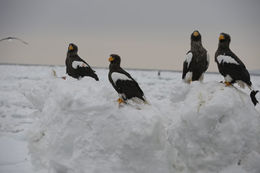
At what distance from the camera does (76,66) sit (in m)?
5.65

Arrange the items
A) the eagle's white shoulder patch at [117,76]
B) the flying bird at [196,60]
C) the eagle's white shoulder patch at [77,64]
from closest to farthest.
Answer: the eagle's white shoulder patch at [117,76]
the flying bird at [196,60]
the eagle's white shoulder patch at [77,64]

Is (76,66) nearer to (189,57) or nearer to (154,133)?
(189,57)

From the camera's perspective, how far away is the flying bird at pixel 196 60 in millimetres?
4512

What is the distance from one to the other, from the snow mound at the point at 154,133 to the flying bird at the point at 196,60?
0.39m

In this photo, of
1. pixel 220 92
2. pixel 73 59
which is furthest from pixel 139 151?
pixel 73 59

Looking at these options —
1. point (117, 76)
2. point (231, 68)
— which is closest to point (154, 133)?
point (117, 76)

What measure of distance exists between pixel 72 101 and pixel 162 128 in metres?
1.44

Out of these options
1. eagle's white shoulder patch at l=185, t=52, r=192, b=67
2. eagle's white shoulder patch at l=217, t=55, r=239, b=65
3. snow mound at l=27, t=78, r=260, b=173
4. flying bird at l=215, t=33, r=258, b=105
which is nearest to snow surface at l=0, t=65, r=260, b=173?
snow mound at l=27, t=78, r=260, b=173

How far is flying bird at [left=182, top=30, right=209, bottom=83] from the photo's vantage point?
4512 mm

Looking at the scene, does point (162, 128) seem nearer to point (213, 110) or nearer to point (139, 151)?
point (139, 151)

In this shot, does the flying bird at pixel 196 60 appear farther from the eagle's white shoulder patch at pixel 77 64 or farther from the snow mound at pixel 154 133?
the eagle's white shoulder patch at pixel 77 64

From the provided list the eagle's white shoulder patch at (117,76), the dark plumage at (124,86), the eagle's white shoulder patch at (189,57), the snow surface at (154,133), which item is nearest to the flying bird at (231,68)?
the snow surface at (154,133)

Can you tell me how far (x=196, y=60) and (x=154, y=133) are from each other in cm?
153

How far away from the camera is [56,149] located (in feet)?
13.6
